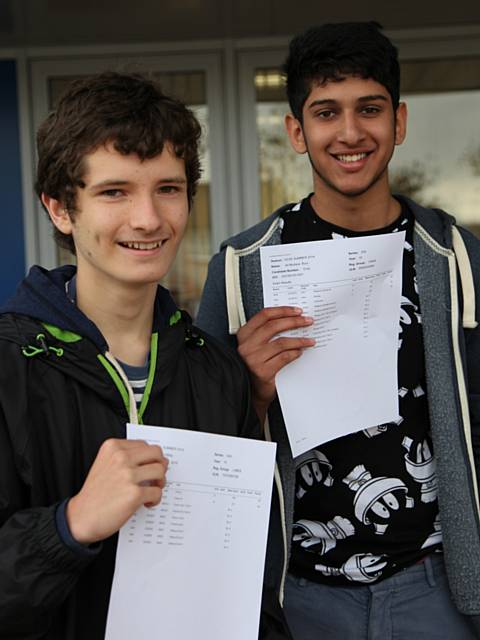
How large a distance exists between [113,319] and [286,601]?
2.81 ft

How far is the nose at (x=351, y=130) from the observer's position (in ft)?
6.00

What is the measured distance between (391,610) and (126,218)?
108cm

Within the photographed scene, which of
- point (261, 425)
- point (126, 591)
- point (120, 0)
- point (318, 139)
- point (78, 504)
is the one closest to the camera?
point (78, 504)

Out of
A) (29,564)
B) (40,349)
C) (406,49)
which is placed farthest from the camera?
(406,49)

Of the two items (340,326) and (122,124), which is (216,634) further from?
(122,124)

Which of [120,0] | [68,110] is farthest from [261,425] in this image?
[120,0]

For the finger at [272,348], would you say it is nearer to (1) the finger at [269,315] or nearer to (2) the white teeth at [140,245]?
(1) the finger at [269,315]

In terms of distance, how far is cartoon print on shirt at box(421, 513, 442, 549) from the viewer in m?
1.86

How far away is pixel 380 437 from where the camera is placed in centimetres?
184

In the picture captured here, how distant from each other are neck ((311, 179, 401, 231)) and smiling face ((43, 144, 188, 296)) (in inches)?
21.1

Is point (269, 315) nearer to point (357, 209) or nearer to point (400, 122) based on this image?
point (357, 209)

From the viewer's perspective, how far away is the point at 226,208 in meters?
5.21

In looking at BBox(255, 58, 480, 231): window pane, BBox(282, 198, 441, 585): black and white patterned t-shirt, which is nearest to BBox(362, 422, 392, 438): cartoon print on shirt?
BBox(282, 198, 441, 585): black and white patterned t-shirt

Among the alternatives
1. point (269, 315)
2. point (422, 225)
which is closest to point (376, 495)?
point (269, 315)
